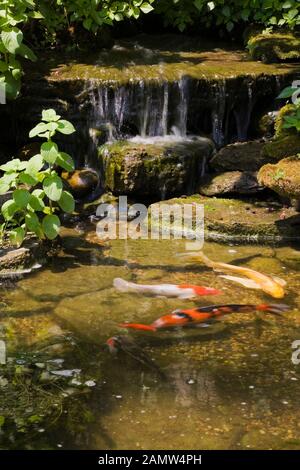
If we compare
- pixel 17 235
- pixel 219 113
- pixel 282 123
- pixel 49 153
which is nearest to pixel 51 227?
pixel 17 235

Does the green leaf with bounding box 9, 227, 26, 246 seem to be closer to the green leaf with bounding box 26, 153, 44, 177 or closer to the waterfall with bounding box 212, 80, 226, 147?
the green leaf with bounding box 26, 153, 44, 177

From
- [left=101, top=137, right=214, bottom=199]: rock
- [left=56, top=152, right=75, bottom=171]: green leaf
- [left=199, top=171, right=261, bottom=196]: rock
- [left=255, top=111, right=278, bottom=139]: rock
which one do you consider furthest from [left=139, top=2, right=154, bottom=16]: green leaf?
[left=56, top=152, right=75, bottom=171]: green leaf

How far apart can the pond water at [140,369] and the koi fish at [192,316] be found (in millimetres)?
86

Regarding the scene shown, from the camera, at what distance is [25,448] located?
3.50 m

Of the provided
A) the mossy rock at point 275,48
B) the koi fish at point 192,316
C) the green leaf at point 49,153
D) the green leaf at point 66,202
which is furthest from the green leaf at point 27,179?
the mossy rock at point 275,48

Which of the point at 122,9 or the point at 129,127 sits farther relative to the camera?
the point at 122,9

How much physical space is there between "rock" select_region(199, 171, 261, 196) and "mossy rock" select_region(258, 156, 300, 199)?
950 mm

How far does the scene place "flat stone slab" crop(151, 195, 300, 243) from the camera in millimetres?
7117

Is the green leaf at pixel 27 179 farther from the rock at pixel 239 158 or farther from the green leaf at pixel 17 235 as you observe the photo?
the rock at pixel 239 158

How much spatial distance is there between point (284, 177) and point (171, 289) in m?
1.92

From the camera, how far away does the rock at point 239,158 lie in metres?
8.07
